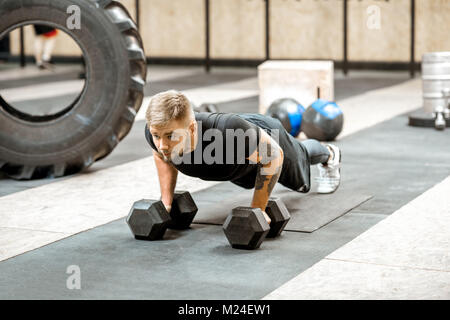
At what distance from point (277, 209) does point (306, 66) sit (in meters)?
4.12

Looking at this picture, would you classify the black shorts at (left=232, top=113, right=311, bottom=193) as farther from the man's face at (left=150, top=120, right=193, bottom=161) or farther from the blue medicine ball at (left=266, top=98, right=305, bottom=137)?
the blue medicine ball at (left=266, top=98, right=305, bottom=137)

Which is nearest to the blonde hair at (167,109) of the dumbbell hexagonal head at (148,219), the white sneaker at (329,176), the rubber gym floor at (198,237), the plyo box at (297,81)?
the dumbbell hexagonal head at (148,219)

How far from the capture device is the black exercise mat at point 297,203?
16.3 ft

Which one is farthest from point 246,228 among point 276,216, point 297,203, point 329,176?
point 329,176

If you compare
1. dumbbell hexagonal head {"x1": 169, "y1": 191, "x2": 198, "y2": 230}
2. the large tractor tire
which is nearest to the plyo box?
the large tractor tire

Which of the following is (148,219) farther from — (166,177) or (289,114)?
(289,114)

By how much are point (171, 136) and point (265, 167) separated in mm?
550

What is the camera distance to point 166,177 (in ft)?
15.4

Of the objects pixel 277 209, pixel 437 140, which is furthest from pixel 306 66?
pixel 277 209

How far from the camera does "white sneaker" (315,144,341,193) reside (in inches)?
219

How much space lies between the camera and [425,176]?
615 cm

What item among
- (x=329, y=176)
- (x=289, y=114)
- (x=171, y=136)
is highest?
(x=171, y=136)

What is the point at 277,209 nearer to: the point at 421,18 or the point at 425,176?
the point at 425,176

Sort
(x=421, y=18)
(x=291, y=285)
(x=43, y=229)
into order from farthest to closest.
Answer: (x=421, y=18), (x=43, y=229), (x=291, y=285)
